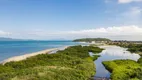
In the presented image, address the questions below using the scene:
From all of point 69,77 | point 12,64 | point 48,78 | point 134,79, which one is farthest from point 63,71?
point 12,64

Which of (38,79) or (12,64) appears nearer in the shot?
(38,79)

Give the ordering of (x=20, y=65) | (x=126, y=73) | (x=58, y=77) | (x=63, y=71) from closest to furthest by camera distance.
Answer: (x=58, y=77), (x=63, y=71), (x=126, y=73), (x=20, y=65)

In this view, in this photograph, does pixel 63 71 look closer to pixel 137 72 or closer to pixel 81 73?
pixel 81 73

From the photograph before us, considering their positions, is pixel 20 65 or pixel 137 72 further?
pixel 20 65

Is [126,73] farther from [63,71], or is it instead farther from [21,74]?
[21,74]

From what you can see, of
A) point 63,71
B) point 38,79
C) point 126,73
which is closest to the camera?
point 38,79

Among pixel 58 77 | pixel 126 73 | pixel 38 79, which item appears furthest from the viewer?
pixel 126 73

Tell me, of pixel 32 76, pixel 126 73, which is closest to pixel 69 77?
pixel 32 76

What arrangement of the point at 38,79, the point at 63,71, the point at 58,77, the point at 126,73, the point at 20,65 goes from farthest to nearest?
the point at 20,65, the point at 126,73, the point at 63,71, the point at 58,77, the point at 38,79

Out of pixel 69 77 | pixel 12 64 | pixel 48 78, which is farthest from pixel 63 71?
pixel 12 64
